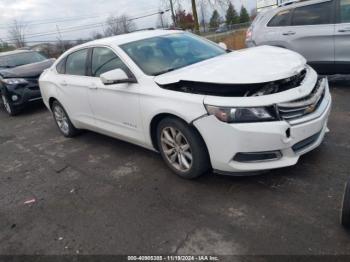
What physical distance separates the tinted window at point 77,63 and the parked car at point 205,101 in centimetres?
19

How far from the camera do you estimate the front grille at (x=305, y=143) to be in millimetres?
3207

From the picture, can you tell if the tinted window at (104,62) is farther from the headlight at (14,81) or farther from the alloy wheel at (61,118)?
the headlight at (14,81)

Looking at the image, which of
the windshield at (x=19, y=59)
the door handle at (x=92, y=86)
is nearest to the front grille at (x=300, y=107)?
the door handle at (x=92, y=86)

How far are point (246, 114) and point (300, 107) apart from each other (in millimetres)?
549

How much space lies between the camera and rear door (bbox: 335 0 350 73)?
6.09m

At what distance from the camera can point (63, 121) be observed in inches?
238

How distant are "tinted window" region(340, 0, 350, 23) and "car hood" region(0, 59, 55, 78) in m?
7.14

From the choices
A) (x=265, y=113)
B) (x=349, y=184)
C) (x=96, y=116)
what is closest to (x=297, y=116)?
(x=265, y=113)

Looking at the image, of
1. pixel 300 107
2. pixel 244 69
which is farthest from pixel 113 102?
pixel 300 107

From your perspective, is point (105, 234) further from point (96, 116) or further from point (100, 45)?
point (100, 45)

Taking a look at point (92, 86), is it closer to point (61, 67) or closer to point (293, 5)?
point (61, 67)

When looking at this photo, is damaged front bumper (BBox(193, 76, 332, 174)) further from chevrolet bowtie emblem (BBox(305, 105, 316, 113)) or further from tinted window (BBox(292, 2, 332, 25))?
tinted window (BBox(292, 2, 332, 25))

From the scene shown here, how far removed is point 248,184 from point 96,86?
2419 mm

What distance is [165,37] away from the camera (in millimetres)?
4652
